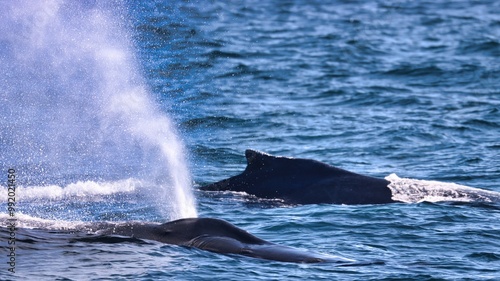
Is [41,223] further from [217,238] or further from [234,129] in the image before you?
[234,129]

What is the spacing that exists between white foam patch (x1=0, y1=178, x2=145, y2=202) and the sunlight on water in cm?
30

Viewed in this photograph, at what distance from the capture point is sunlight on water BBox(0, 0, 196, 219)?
65.4ft

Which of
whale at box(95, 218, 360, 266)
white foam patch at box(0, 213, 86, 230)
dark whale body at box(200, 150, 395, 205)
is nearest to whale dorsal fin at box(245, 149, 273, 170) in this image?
dark whale body at box(200, 150, 395, 205)

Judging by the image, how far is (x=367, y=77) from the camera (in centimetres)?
3159

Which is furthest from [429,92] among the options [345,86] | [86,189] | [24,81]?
[86,189]

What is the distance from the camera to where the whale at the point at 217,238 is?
39.3ft

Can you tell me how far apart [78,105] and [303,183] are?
9220 mm

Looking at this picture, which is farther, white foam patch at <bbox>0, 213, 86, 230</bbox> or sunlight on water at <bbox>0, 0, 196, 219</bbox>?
sunlight on water at <bbox>0, 0, 196, 219</bbox>

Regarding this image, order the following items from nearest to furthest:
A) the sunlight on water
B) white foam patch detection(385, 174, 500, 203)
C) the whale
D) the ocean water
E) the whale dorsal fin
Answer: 1. the whale
2. the ocean water
3. white foam patch detection(385, 174, 500, 203)
4. the whale dorsal fin
5. the sunlight on water

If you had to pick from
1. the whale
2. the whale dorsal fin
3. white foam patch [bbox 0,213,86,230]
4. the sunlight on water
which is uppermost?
the sunlight on water

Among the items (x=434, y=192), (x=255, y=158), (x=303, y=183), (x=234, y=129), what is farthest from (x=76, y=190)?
(x=234, y=129)

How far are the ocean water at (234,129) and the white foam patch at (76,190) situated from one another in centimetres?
5

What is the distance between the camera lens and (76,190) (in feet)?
56.6

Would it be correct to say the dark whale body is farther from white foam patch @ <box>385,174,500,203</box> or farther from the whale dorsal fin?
white foam patch @ <box>385,174,500,203</box>
